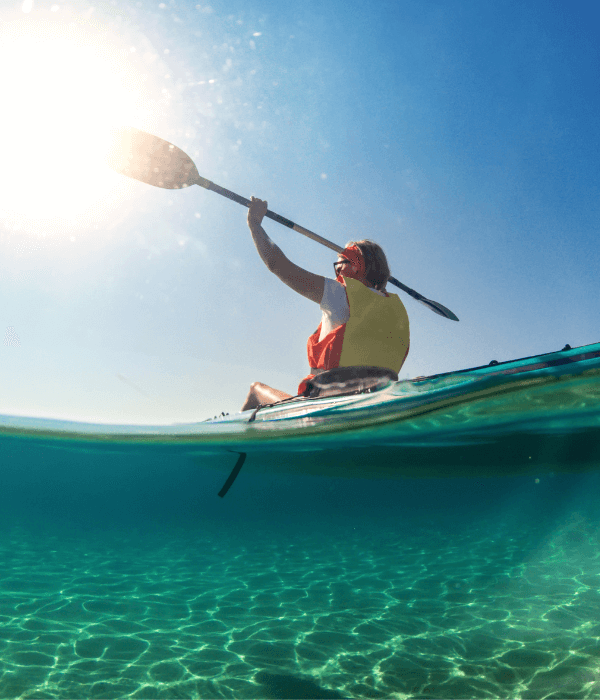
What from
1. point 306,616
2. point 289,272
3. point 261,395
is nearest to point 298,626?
point 306,616

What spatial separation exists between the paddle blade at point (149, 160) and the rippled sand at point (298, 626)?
5.85 meters

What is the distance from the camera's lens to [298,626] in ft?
15.4

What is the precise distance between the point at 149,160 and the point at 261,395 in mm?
4135

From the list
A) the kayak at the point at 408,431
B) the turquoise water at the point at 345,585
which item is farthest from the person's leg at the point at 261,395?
the turquoise water at the point at 345,585

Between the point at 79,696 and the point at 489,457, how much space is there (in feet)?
26.5

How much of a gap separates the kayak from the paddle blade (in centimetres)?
376

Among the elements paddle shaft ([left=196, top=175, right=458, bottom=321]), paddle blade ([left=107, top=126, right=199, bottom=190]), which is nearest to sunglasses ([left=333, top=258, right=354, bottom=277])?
paddle shaft ([left=196, top=175, right=458, bottom=321])

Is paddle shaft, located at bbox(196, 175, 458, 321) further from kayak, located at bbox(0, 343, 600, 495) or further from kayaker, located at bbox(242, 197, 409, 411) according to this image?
kayak, located at bbox(0, 343, 600, 495)

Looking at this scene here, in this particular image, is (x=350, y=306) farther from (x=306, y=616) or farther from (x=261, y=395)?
(x=306, y=616)

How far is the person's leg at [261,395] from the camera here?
5293 millimetres

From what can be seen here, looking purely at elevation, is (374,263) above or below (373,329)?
above

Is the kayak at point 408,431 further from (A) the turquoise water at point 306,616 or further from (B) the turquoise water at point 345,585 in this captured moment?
(A) the turquoise water at point 306,616

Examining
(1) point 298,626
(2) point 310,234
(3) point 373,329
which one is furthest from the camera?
(2) point 310,234

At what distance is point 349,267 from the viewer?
4500 mm
